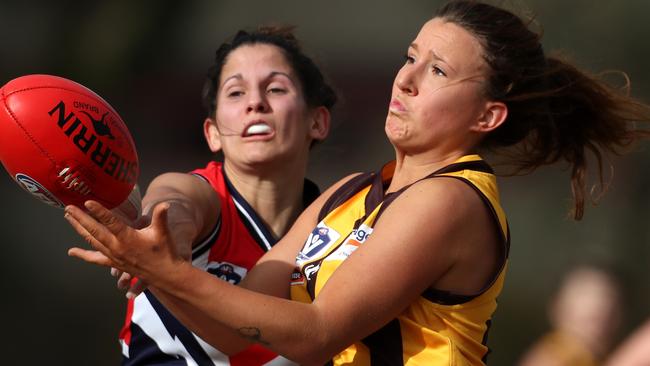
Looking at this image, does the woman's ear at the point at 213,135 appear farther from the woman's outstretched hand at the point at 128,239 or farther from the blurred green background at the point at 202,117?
the blurred green background at the point at 202,117

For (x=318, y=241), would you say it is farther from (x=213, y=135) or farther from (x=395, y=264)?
(x=213, y=135)

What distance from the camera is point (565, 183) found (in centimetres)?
612

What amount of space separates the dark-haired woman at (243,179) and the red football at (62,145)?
372 millimetres

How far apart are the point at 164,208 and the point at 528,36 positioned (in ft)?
3.73

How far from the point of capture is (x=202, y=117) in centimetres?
636

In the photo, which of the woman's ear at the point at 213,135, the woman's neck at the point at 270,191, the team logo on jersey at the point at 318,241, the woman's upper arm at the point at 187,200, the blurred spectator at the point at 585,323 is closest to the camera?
the team logo on jersey at the point at 318,241

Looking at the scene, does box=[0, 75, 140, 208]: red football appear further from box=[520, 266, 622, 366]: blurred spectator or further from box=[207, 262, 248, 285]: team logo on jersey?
box=[520, 266, 622, 366]: blurred spectator

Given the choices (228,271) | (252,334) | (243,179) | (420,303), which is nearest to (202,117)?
(243,179)

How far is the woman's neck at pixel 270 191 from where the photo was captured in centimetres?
341

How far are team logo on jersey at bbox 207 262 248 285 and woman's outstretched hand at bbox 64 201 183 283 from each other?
0.97m

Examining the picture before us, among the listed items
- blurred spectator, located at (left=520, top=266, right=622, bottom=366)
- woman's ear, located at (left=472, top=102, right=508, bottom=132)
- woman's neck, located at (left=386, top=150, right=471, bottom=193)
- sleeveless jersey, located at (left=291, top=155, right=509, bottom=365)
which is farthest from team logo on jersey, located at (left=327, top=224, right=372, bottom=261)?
blurred spectator, located at (left=520, top=266, right=622, bottom=366)

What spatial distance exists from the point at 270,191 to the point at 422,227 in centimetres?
117

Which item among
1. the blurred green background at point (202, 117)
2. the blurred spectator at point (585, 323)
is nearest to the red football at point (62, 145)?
the blurred spectator at point (585, 323)

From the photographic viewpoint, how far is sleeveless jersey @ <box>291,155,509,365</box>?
244 centimetres
